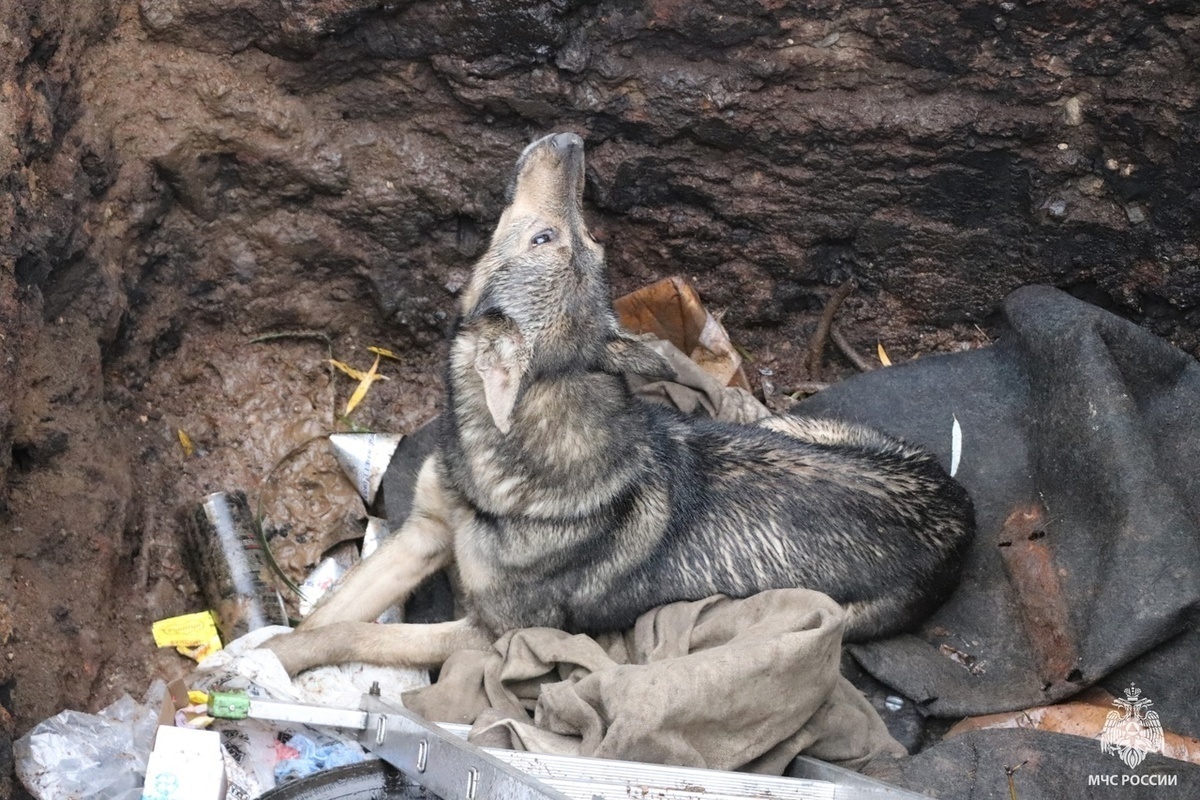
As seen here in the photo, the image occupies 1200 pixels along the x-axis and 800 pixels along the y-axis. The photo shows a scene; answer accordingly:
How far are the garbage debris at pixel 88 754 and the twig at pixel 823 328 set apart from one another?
11.9 feet

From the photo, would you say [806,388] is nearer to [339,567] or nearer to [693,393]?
[693,393]

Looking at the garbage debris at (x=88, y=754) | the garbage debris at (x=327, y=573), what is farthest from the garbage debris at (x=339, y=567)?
the garbage debris at (x=88, y=754)

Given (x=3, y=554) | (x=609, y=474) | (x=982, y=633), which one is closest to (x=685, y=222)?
(x=609, y=474)

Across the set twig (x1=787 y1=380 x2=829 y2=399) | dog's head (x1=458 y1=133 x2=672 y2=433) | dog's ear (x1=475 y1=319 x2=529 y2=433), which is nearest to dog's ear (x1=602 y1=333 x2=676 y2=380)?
dog's head (x1=458 y1=133 x2=672 y2=433)

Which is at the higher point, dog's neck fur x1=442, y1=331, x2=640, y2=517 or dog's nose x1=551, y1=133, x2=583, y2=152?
dog's nose x1=551, y1=133, x2=583, y2=152

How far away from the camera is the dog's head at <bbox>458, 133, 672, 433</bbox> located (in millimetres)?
4098

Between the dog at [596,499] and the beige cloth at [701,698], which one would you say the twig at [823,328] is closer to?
the dog at [596,499]

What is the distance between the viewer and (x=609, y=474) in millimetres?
4480

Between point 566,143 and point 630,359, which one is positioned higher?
point 566,143

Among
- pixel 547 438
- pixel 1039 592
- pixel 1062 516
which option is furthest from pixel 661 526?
pixel 1062 516

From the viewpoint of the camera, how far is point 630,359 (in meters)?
4.44

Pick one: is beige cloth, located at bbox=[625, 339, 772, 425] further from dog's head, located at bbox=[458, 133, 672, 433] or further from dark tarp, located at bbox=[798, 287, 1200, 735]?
dog's head, located at bbox=[458, 133, 672, 433]

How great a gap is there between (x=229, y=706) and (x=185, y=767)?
23 cm

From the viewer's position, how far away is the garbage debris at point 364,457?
5.61 metres
